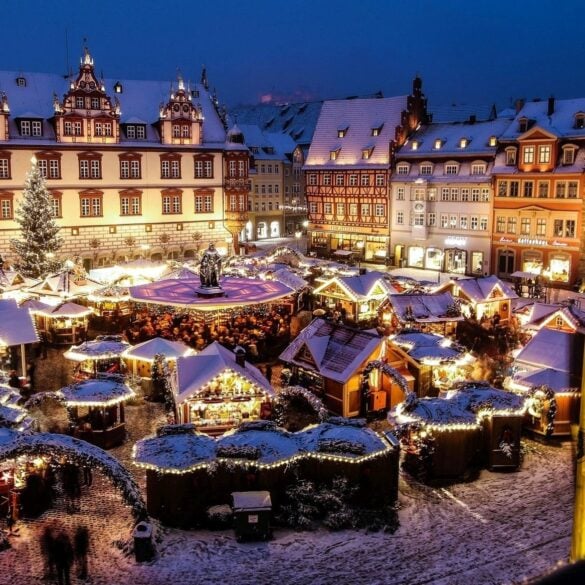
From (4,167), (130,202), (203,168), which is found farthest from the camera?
(203,168)

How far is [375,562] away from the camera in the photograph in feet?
40.9

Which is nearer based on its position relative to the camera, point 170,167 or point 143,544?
point 143,544

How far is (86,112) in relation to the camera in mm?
44406

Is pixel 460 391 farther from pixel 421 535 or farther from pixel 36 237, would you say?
pixel 36 237

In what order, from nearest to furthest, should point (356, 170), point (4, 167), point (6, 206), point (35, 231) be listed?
point (35, 231) < point (6, 206) < point (4, 167) < point (356, 170)

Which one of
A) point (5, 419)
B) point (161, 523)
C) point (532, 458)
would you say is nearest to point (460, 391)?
point (532, 458)

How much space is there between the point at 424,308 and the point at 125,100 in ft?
95.8

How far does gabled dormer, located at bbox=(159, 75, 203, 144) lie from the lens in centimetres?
4734

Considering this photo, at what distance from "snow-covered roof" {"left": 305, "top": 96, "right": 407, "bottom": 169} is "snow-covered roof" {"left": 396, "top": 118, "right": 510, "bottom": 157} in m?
1.67

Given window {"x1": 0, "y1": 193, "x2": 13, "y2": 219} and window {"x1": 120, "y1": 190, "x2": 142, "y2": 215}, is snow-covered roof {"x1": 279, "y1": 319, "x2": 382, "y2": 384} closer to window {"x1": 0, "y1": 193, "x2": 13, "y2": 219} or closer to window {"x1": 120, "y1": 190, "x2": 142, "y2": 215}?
window {"x1": 0, "y1": 193, "x2": 13, "y2": 219}

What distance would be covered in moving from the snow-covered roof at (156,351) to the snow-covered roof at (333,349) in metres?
3.64

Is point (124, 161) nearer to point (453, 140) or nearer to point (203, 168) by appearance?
point (203, 168)

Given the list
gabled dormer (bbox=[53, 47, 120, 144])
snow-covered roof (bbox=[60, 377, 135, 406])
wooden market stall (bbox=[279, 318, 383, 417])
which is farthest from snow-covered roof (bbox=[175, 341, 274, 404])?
gabled dormer (bbox=[53, 47, 120, 144])

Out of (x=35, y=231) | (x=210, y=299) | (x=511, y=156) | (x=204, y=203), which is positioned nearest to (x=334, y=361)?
(x=210, y=299)
